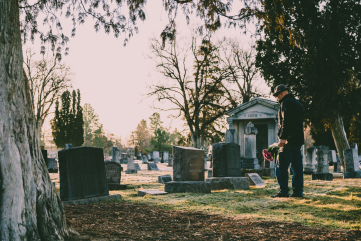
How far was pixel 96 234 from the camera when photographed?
3217 millimetres

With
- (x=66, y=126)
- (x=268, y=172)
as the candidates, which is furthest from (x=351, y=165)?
(x=66, y=126)

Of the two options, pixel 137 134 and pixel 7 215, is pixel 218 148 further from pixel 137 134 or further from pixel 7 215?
pixel 137 134

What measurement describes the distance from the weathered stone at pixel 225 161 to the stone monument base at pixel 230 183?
353 mm

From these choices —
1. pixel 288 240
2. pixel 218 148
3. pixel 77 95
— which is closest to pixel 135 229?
pixel 288 240

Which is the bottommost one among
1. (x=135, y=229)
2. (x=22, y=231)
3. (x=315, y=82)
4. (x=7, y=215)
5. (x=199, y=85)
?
(x=135, y=229)

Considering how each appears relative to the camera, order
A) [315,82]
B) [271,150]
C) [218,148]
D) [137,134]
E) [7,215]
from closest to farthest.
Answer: [7,215]
[271,150]
[218,148]
[315,82]
[137,134]

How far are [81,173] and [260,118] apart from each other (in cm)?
1799

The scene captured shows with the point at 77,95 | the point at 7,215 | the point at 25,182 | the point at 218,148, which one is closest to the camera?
the point at 7,215

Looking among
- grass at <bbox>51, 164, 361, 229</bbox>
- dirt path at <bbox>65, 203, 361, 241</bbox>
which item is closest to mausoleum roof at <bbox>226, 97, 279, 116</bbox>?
grass at <bbox>51, 164, 361, 229</bbox>

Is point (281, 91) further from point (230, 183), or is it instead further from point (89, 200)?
point (89, 200)

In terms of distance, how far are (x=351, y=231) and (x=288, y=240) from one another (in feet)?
2.80

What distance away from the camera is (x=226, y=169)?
28.5ft

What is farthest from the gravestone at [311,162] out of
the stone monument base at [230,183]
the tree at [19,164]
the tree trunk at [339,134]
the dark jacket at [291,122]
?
the tree at [19,164]

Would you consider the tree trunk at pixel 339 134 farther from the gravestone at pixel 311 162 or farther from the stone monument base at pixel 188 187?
the stone monument base at pixel 188 187
